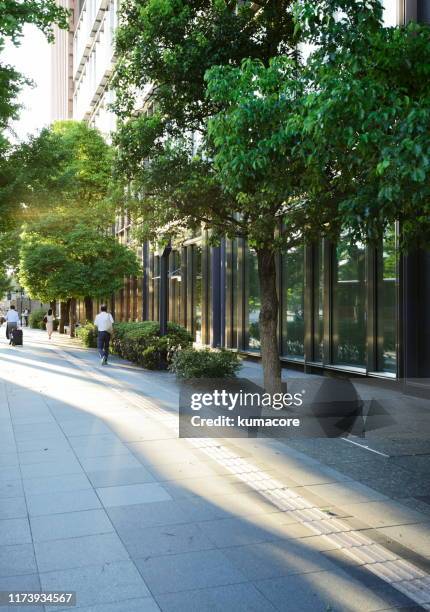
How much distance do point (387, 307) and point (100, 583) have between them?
10098 mm

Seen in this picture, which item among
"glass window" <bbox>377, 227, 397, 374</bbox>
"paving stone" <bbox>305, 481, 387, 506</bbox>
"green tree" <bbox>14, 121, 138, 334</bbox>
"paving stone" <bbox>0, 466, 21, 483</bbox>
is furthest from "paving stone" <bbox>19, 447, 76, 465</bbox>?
"green tree" <bbox>14, 121, 138, 334</bbox>

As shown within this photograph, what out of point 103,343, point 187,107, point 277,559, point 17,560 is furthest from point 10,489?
point 103,343

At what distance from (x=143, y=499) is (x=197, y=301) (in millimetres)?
20904

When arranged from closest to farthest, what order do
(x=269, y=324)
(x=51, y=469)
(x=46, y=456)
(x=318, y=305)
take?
(x=51, y=469), (x=46, y=456), (x=269, y=324), (x=318, y=305)

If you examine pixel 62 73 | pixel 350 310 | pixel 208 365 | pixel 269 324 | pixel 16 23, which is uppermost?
pixel 62 73

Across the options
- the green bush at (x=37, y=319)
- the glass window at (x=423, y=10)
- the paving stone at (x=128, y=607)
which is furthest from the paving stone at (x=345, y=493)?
the green bush at (x=37, y=319)

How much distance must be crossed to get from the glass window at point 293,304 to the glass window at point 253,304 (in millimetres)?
2634

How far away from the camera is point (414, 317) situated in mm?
12141

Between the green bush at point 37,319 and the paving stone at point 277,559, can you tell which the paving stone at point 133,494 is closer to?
the paving stone at point 277,559

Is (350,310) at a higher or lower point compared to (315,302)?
lower

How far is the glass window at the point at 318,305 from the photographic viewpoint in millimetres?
15797

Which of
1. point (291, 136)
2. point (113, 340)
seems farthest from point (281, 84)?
point (113, 340)

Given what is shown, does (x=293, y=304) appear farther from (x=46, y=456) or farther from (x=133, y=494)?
(x=133, y=494)

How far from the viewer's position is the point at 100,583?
13.4 ft
